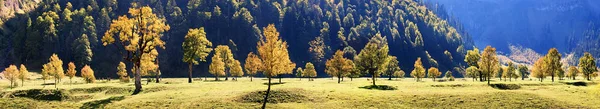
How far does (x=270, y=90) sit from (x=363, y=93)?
12805mm

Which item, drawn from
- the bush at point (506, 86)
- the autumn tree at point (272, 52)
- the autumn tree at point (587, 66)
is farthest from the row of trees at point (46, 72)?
the autumn tree at point (587, 66)

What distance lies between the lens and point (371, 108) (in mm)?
52719

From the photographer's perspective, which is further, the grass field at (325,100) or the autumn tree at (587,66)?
the autumn tree at (587,66)

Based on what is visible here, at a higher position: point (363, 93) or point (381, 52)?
point (381, 52)

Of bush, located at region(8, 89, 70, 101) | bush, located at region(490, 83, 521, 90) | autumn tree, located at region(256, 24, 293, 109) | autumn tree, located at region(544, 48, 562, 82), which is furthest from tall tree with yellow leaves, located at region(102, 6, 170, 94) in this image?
autumn tree, located at region(544, 48, 562, 82)

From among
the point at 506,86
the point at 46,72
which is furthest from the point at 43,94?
the point at 506,86

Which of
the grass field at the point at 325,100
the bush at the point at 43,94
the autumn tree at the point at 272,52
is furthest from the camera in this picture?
the bush at the point at 43,94

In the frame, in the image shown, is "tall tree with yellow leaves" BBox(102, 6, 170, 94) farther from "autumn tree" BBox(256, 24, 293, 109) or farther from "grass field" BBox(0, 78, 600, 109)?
"autumn tree" BBox(256, 24, 293, 109)

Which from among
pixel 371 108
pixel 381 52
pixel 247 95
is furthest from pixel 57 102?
pixel 381 52

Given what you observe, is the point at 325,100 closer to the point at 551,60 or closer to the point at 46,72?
the point at 46,72

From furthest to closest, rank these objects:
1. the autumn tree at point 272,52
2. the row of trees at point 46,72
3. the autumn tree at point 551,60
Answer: the autumn tree at point 551,60, the row of trees at point 46,72, the autumn tree at point 272,52

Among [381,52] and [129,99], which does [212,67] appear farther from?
[129,99]

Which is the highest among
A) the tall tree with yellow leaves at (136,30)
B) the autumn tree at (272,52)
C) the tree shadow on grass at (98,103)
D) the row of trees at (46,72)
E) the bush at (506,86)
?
the tall tree with yellow leaves at (136,30)

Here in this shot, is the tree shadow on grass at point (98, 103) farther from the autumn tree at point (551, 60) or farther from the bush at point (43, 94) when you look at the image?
the autumn tree at point (551, 60)
